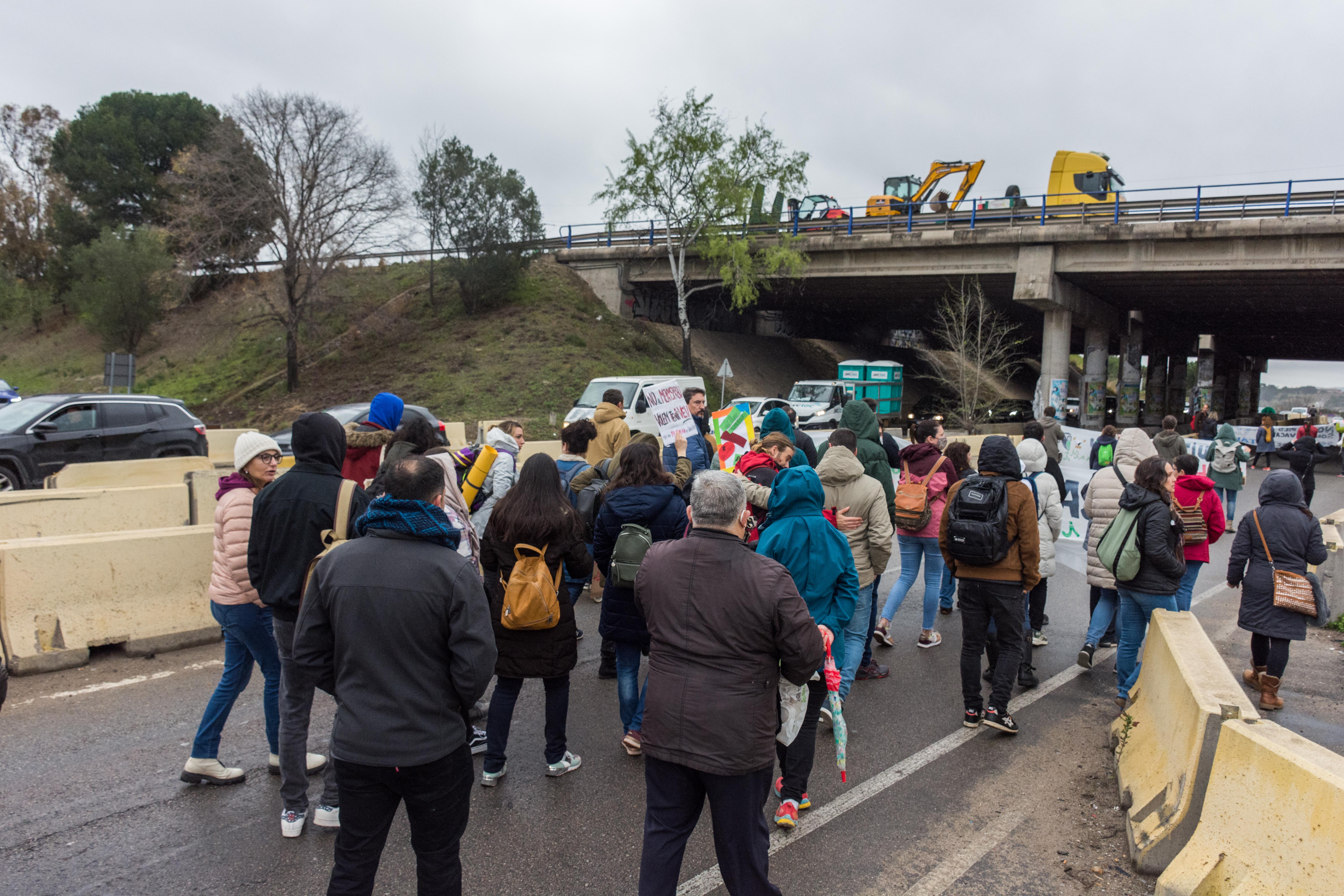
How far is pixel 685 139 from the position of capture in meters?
30.4

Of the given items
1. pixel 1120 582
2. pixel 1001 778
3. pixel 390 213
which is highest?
pixel 390 213

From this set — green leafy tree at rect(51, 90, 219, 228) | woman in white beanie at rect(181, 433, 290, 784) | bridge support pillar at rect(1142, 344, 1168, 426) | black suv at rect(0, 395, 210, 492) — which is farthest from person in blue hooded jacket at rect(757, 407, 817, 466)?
bridge support pillar at rect(1142, 344, 1168, 426)

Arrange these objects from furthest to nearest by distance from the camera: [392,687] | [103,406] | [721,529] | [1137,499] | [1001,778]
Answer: [103,406] → [1137,499] → [1001,778] → [721,529] → [392,687]

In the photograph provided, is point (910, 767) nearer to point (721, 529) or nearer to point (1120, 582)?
point (1120, 582)

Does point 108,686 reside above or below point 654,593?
below

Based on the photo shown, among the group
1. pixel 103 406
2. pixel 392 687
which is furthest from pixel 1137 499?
pixel 103 406

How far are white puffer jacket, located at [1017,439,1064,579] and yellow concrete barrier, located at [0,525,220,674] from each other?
718 centimetres

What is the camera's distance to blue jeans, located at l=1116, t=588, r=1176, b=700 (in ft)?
18.2

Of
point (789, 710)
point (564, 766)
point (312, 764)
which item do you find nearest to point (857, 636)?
point (564, 766)

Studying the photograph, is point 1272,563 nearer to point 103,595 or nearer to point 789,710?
point 789,710

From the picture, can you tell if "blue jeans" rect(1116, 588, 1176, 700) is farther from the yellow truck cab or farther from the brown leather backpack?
the yellow truck cab

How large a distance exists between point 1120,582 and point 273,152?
28.1 m

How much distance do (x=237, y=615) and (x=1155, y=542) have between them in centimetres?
565

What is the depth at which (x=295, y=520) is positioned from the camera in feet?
12.6
